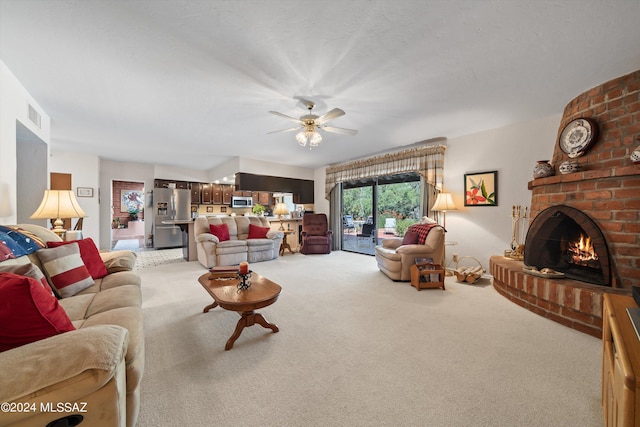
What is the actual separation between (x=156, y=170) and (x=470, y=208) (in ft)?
27.0

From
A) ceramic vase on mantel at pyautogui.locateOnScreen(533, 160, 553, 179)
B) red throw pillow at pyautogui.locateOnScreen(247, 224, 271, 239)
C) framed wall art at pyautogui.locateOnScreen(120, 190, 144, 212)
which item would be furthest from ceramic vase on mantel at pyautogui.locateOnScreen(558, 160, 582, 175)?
framed wall art at pyautogui.locateOnScreen(120, 190, 144, 212)

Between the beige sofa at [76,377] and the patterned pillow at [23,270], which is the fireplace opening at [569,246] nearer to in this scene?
the beige sofa at [76,377]

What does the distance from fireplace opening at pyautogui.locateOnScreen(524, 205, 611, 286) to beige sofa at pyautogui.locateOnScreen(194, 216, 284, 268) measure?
174 inches

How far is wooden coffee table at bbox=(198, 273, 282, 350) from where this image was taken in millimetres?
1927

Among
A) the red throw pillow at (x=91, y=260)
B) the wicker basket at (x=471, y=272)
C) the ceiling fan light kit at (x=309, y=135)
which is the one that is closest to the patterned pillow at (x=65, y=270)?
the red throw pillow at (x=91, y=260)

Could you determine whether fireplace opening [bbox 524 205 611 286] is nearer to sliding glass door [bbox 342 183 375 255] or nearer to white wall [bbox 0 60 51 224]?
sliding glass door [bbox 342 183 375 255]

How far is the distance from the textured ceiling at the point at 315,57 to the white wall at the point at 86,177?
279 cm

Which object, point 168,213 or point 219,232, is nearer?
point 219,232

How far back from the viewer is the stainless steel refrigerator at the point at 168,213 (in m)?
7.06

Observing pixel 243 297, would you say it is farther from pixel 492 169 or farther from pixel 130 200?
pixel 130 200

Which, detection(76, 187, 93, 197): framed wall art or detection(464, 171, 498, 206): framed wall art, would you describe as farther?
detection(76, 187, 93, 197): framed wall art

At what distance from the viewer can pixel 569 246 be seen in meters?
2.77

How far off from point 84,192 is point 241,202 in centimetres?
376

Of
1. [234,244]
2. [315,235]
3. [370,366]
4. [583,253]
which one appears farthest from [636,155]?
[234,244]
